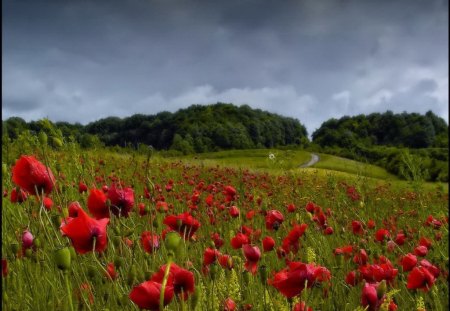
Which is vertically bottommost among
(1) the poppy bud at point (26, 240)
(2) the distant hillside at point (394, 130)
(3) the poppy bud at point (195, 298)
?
(3) the poppy bud at point (195, 298)

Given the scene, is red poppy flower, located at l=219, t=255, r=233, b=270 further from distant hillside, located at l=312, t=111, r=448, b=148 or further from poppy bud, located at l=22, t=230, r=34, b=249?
distant hillside, located at l=312, t=111, r=448, b=148

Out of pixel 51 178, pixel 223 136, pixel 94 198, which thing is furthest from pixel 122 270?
pixel 223 136

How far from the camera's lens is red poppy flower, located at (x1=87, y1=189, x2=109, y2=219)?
1.57m

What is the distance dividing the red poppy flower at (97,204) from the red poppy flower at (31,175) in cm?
14

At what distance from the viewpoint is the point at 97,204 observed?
1.60 metres

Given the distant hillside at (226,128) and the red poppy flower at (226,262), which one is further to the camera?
the distant hillside at (226,128)

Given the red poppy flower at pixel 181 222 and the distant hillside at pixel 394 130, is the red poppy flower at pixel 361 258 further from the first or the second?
the distant hillside at pixel 394 130

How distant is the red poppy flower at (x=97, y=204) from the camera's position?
1.57 meters

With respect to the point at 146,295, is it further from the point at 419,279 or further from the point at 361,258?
the point at 361,258

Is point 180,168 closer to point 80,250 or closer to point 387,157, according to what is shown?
point 80,250

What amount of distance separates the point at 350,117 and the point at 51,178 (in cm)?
6048

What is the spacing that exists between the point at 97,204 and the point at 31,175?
9.6 inches

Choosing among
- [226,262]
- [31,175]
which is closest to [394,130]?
[226,262]

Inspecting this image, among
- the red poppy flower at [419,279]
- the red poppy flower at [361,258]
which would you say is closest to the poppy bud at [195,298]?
the red poppy flower at [419,279]
